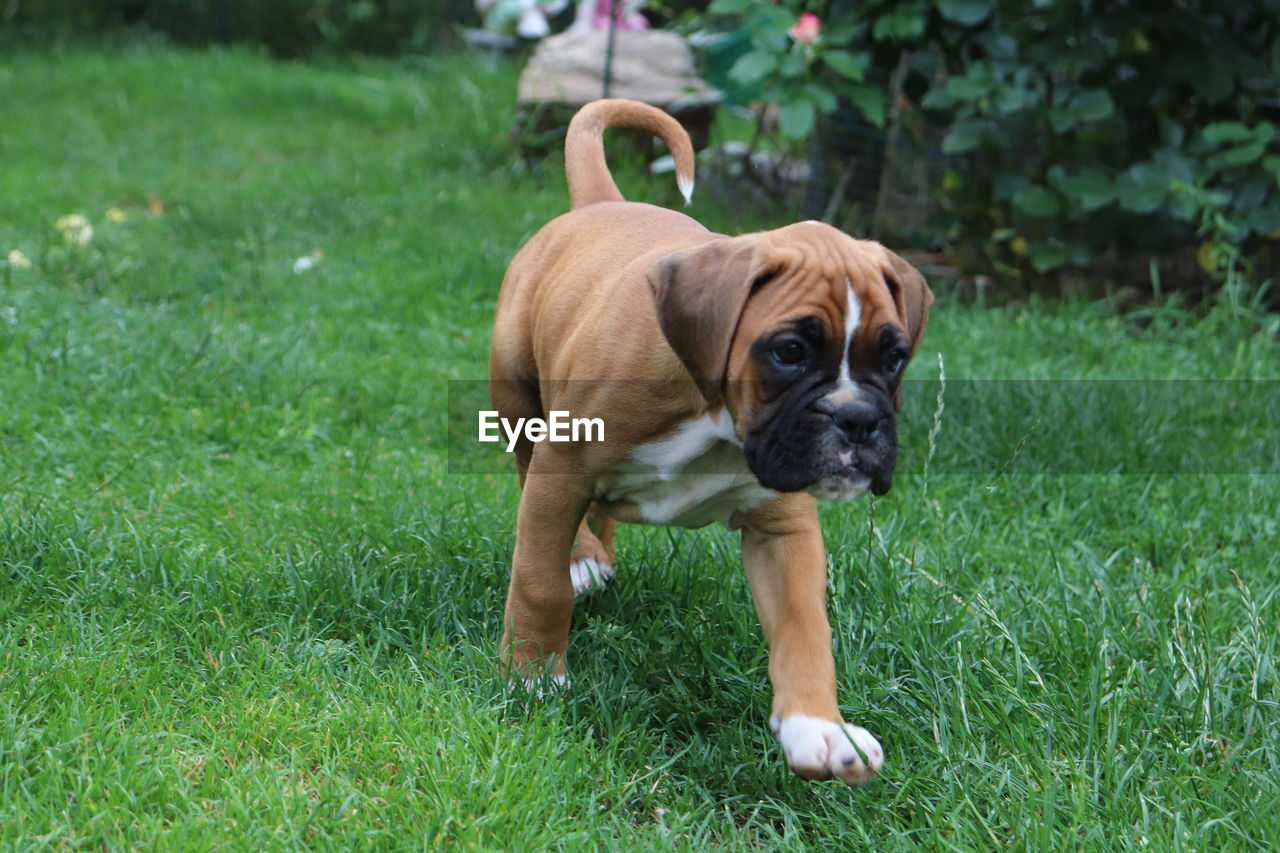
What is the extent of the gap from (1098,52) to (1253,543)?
291 centimetres

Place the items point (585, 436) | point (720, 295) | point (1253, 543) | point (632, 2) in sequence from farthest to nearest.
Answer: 1. point (632, 2)
2. point (1253, 543)
3. point (585, 436)
4. point (720, 295)

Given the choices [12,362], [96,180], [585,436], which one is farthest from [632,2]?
[585,436]

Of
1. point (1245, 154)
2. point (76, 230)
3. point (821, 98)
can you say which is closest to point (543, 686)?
point (821, 98)


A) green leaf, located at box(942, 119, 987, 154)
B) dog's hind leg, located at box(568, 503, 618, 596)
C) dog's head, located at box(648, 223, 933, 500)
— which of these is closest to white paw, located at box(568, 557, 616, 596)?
dog's hind leg, located at box(568, 503, 618, 596)

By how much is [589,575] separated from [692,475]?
0.72 m

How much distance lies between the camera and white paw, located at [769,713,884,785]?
2523 mm

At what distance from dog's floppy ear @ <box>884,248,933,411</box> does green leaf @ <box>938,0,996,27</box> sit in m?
3.53

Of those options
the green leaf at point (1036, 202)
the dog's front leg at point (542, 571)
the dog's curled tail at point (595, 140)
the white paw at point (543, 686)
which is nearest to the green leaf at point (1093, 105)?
the green leaf at point (1036, 202)

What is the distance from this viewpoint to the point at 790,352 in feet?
8.61

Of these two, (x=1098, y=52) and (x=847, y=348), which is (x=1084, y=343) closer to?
(x=1098, y=52)

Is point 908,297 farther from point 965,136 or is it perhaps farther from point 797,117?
point 965,136

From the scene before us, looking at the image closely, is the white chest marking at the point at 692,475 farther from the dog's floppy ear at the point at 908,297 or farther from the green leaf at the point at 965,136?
the green leaf at the point at 965,136

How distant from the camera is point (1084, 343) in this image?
566 cm

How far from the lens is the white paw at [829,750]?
8.28ft
